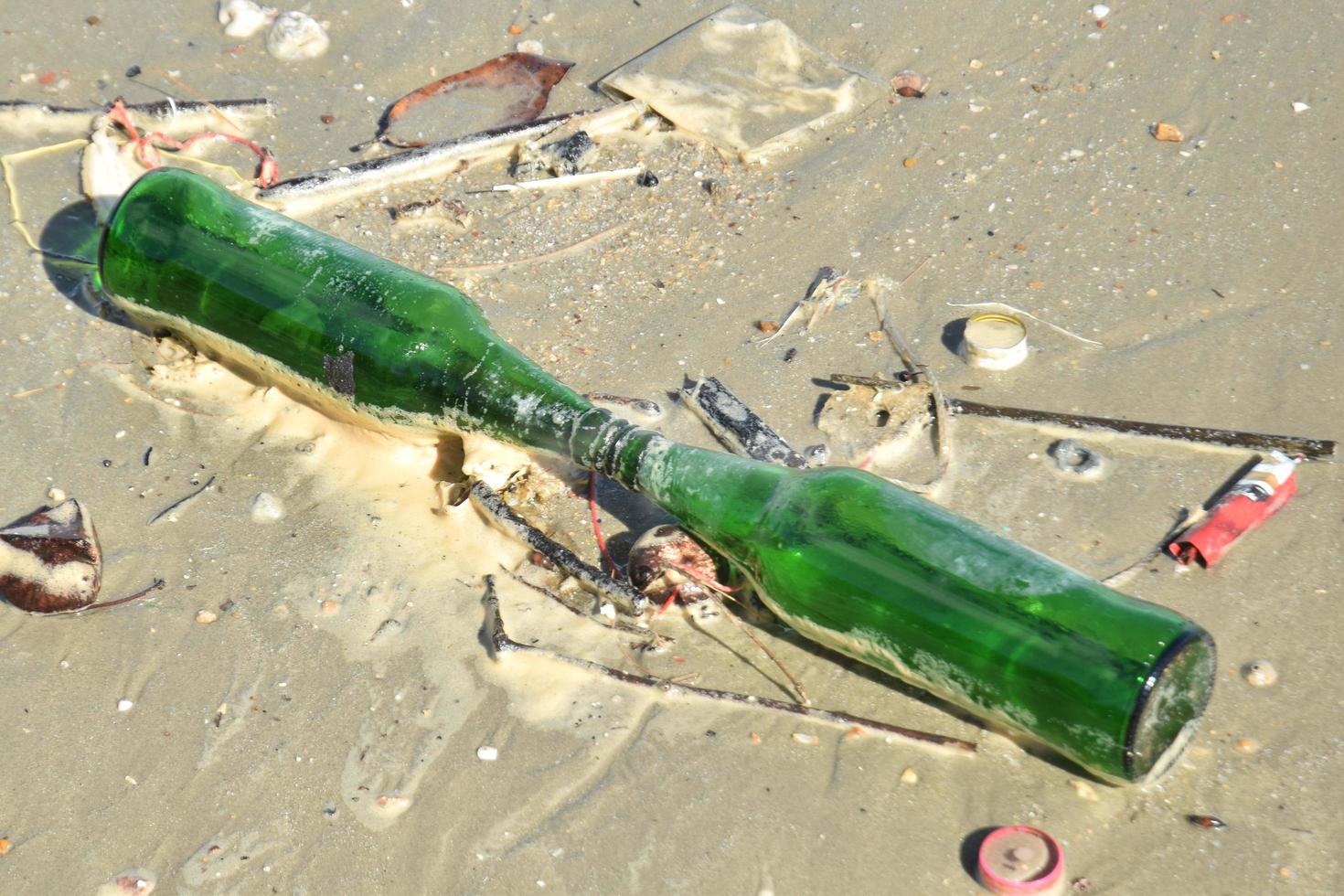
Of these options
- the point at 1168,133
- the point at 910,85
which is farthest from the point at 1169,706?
the point at 910,85

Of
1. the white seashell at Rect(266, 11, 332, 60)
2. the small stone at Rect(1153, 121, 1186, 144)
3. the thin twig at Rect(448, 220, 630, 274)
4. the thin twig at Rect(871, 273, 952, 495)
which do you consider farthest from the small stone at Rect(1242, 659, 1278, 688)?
the white seashell at Rect(266, 11, 332, 60)

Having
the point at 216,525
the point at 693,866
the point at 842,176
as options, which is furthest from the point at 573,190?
the point at 693,866

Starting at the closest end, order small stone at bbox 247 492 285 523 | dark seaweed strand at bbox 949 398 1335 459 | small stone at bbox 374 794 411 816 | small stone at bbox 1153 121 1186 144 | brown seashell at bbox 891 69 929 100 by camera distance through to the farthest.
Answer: small stone at bbox 374 794 411 816 < dark seaweed strand at bbox 949 398 1335 459 < small stone at bbox 247 492 285 523 < small stone at bbox 1153 121 1186 144 < brown seashell at bbox 891 69 929 100

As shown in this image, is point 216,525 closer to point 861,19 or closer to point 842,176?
point 842,176

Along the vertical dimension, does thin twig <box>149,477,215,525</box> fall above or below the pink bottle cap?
below

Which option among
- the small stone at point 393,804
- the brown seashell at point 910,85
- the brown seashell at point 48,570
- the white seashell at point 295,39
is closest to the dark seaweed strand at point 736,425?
the small stone at point 393,804

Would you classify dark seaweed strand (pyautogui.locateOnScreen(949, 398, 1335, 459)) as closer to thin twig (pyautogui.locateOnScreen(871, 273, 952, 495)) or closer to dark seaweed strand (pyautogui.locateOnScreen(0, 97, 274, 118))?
thin twig (pyautogui.locateOnScreen(871, 273, 952, 495))

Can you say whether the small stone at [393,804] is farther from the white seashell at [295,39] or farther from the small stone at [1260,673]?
the white seashell at [295,39]
